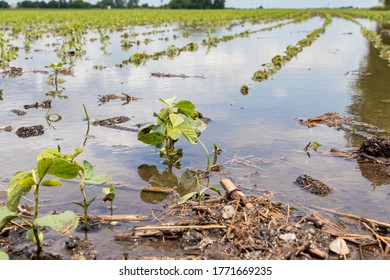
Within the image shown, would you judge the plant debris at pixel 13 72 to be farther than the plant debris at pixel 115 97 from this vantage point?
Yes

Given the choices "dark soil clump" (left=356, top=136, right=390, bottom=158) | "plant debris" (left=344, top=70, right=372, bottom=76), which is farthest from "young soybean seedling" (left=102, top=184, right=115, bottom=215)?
"plant debris" (left=344, top=70, right=372, bottom=76)

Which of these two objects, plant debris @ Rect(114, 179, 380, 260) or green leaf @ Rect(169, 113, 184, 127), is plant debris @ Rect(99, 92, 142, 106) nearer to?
green leaf @ Rect(169, 113, 184, 127)

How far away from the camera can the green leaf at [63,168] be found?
2.63 metres

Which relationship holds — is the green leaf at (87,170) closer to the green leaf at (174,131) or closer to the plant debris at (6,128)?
the green leaf at (174,131)

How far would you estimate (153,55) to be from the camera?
12.9 m

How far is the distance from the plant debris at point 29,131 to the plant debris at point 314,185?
3047 millimetres

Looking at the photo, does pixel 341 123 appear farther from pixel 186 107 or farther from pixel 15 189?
pixel 15 189

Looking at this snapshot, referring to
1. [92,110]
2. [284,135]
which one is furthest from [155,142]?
[92,110]

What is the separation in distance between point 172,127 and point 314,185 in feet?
4.26

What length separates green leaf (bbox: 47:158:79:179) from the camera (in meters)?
2.63

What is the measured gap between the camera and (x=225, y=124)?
19.0 ft

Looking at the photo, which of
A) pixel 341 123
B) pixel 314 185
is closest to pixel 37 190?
pixel 314 185

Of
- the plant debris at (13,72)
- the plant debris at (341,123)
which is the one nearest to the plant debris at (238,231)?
the plant debris at (341,123)

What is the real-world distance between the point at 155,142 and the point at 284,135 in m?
1.71
